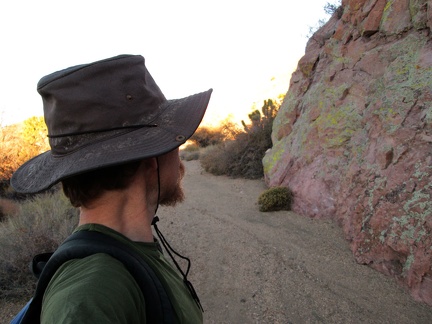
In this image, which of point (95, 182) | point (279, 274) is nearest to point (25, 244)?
point (279, 274)

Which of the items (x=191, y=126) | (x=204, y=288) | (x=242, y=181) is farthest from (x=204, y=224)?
(x=191, y=126)

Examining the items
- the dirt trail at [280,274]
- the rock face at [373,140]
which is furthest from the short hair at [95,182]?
the rock face at [373,140]

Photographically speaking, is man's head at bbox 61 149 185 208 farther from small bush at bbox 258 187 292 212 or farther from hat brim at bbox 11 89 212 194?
small bush at bbox 258 187 292 212

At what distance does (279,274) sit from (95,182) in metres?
3.26

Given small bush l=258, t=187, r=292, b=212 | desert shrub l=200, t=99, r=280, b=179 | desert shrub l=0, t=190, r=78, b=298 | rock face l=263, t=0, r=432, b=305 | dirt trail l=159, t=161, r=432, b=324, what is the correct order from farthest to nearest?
desert shrub l=200, t=99, r=280, b=179 < small bush l=258, t=187, r=292, b=212 < desert shrub l=0, t=190, r=78, b=298 < rock face l=263, t=0, r=432, b=305 < dirt trail l=159, t=161, r=432, b=324

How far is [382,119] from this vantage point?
4.38 m

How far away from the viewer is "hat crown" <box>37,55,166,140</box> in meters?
1.17

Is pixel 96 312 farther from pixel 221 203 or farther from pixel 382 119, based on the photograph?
pixel 221 203

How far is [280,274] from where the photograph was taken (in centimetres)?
391

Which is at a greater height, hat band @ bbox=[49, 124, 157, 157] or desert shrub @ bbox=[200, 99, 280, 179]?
hat band @ bbox=[49, 124, 157, 157]

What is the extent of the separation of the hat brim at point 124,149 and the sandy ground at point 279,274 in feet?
8.52

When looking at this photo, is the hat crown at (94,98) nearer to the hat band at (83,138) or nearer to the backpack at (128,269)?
the hat band at (83,138)

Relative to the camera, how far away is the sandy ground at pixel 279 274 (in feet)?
10.5

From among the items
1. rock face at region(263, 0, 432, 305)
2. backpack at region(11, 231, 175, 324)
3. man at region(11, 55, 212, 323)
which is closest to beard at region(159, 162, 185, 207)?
man at region(11, 55, 212, 323)
